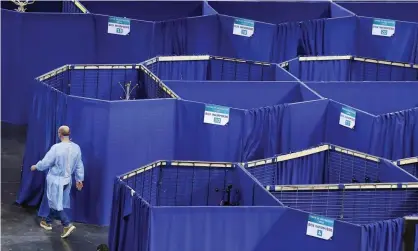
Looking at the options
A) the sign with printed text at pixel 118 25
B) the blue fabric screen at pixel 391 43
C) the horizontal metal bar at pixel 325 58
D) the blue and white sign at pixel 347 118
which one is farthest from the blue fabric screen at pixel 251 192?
the blue fabric screen at pixel 391 43

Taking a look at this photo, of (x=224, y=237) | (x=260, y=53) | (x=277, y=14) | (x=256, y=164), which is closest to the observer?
(x=224, y=237)

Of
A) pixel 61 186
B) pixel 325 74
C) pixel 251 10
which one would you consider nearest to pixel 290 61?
pixel 325 74

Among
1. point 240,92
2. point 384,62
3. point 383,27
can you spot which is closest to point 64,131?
point 240,92

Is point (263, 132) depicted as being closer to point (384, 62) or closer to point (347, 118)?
point (347, 118)

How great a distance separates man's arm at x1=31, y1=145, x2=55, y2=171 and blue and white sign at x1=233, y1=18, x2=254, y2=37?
184 inches

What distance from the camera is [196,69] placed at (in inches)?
679

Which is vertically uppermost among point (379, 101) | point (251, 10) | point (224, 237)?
point (251, 10)

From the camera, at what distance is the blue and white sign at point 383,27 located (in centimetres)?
1852

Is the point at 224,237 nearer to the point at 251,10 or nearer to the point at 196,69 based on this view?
the point at 196,69

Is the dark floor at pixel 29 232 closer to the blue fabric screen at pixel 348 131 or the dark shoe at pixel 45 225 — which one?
the dark shoe at pixel 45 225

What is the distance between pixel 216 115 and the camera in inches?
595

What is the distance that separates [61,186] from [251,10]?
5903mm

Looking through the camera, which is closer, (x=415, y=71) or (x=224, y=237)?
(x=224, y=237)

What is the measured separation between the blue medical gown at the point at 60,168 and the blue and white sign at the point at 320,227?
112 inches
